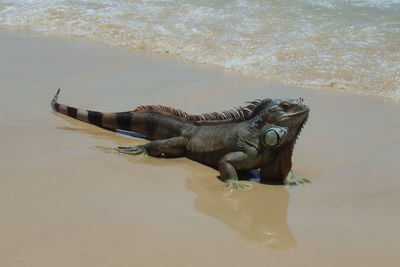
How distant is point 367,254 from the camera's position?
12.4 feet

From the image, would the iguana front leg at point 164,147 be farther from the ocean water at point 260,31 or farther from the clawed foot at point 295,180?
the ocean water at point 260,31

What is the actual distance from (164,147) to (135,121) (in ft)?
2.52

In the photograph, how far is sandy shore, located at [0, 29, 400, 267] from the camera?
144 inches

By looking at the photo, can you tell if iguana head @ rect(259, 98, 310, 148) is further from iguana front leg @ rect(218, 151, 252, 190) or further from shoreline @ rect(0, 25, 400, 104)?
shoreline @ rect(0, 25, 400, 104)

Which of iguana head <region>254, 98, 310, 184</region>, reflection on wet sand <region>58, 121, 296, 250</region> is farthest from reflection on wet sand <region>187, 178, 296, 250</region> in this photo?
iguana head <region>254, 98, 310, 184</region>

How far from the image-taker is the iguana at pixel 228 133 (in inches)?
222

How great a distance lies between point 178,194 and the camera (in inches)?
189

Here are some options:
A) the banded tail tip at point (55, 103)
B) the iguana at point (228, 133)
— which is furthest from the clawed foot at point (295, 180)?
the banded tail tip at point (55, 103)

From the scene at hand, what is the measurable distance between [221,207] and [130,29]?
28.6ft

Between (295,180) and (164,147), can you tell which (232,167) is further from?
(164,147)

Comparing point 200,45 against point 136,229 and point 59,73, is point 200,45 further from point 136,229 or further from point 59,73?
point 136,229

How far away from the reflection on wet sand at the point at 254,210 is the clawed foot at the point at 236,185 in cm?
7

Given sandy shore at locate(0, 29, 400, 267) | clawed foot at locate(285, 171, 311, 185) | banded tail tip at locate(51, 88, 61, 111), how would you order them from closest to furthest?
sandy shore at locate(0, 29, 400, 267) < clawed foot at locate(285, 171, 311, 185) < banded tail tip at locate(51, 88, 61, 111)

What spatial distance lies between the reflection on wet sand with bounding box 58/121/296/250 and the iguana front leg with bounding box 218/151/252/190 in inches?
3.7
